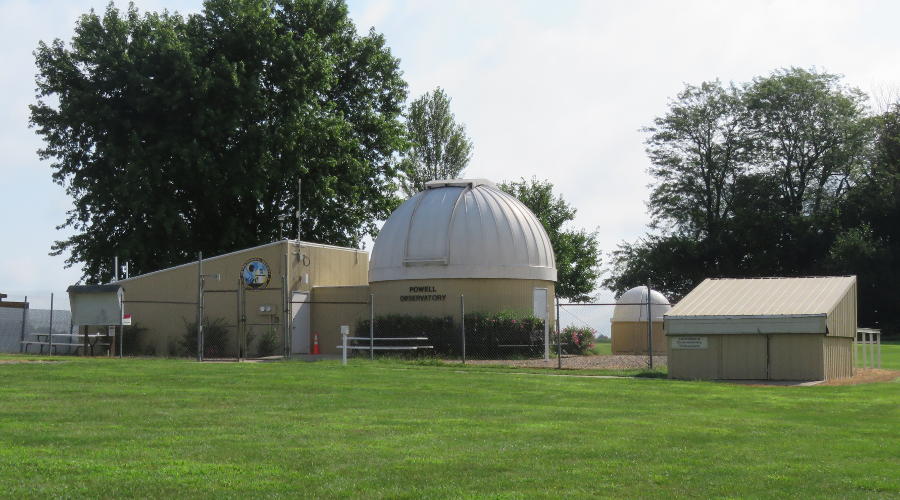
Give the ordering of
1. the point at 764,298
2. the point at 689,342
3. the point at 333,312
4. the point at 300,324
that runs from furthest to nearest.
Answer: the point at 333,312 < the point at 300,324 < the point at 764,298 < the point at 689,342

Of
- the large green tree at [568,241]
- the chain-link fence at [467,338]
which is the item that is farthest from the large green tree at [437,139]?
the chain-link fence at [467,338]

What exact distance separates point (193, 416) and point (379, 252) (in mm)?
23534

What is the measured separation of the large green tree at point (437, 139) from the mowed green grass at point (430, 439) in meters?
45.9

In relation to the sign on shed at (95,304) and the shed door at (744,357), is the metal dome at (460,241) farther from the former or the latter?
the shed door at (744,357)

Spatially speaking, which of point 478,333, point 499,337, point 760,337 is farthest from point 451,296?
point 760,337

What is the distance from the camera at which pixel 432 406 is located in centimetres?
1570

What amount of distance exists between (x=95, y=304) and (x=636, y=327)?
2018 centimetres

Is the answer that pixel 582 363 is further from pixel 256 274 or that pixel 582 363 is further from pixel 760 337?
pixel 256 274

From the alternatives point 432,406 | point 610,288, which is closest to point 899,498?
point 432,406

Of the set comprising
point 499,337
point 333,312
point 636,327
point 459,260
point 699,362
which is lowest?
point 699,362

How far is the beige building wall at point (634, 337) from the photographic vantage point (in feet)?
132

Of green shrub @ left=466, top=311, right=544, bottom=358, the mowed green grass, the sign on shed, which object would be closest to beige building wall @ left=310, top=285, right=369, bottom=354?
green shrub @ left=466, top=311, right=544, bottom=358

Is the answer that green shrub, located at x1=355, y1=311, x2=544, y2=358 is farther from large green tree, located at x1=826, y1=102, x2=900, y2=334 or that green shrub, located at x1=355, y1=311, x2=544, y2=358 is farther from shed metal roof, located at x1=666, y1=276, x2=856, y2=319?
large green tree, located at x1=826, y1=102, x2=900, y2=334

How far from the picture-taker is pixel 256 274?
3588 cm
